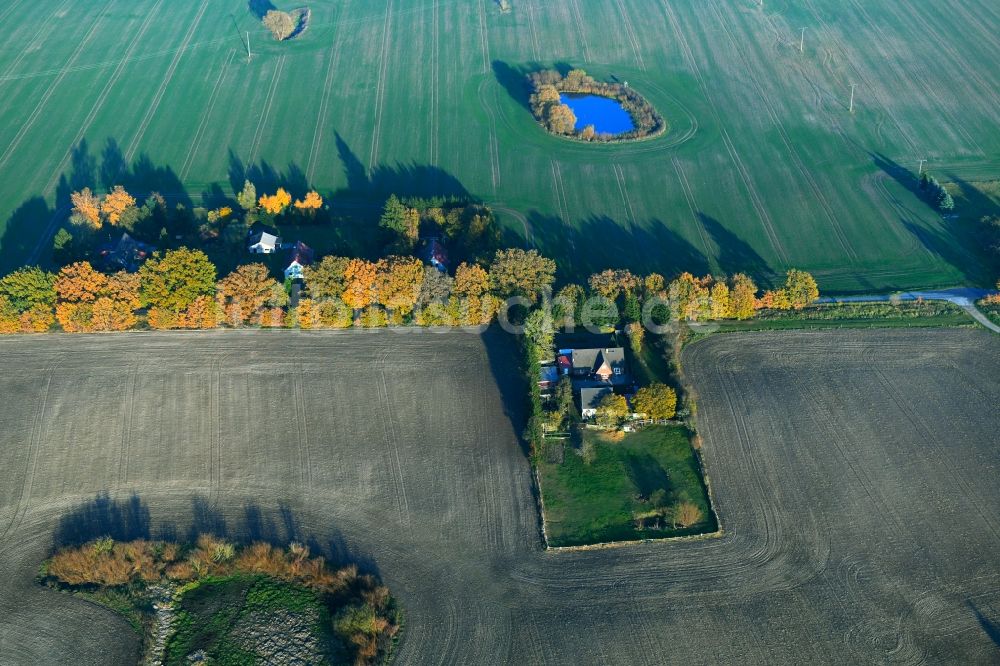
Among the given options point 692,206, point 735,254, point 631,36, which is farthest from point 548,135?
point 631,36

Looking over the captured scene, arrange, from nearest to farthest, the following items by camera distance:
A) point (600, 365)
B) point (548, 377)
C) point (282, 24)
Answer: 1. point (600, 365)
2. point (548, 377)
3. point (282, 24)

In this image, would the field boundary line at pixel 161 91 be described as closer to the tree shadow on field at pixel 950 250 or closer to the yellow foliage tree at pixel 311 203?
the yellow foliage tree at pixel 311 203

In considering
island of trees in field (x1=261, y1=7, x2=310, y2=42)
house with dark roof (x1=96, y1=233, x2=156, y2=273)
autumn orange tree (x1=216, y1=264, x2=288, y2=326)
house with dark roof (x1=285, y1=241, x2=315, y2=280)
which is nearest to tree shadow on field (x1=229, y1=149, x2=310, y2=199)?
house with dark roof (x1=285, y1=241, x2=315, y2=280)

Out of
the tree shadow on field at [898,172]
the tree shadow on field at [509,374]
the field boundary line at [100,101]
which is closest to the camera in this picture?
the tree shadow on field at [509,374]

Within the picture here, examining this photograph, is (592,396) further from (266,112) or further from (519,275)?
(266,112)

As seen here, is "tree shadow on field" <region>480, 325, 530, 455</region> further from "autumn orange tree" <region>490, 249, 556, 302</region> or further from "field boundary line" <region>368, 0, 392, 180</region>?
"field boundary line" <region>368, 0, 392, 180</region>

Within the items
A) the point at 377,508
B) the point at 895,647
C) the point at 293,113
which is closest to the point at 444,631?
the point at 377,508

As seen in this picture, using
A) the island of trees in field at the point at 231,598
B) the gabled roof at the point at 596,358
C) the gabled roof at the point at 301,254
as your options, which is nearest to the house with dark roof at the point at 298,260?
the gabled roof at the point at 301,254
